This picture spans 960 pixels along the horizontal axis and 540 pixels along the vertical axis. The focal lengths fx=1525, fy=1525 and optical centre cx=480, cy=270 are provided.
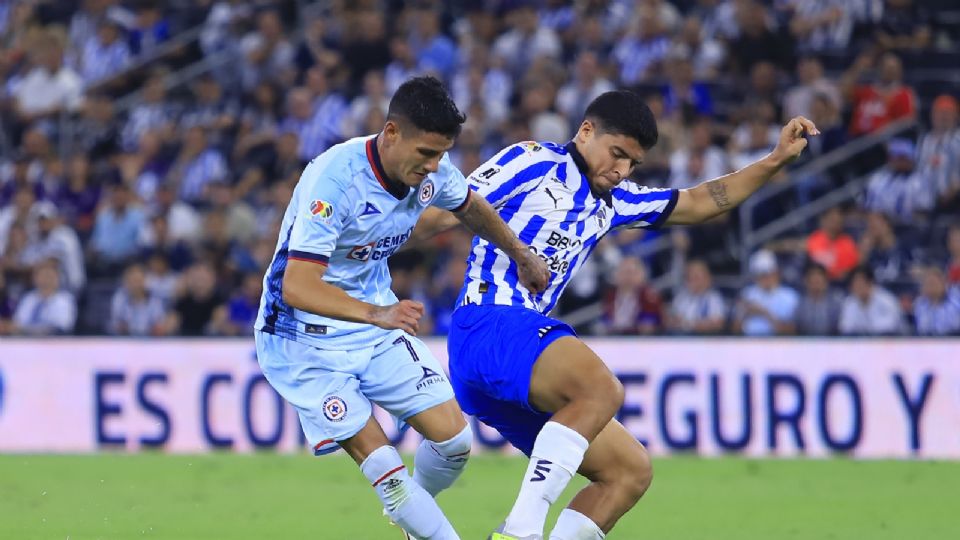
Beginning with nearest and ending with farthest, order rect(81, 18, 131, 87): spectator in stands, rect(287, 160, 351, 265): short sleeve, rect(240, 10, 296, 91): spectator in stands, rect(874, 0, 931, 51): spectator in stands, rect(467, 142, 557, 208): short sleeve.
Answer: rect(287, 160, 351, 265): short sleeve → rect(467, 142, 557, 208): short sleeve → rect(874, 0, 931, 51): spectator in stands → rect(240, 10, 296, 91): spectator in stands → rect(81, 18, 131, 87): spectator in stands

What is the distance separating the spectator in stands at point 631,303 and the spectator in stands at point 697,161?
1235 mm

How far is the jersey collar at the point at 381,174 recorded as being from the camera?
6.54m

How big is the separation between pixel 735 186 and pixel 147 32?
46.3 ft

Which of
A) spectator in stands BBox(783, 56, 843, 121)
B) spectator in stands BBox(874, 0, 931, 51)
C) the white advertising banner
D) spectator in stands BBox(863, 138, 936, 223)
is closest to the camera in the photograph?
the white advertising banner

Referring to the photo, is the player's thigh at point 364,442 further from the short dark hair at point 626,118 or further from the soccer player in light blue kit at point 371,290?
the short dark hair at point 626,118

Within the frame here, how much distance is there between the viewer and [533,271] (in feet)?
22.0

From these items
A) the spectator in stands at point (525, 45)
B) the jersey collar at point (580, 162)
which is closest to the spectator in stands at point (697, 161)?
the spectator in stands at point (525, 45)

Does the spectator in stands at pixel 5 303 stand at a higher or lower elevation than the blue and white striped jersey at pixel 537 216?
lower

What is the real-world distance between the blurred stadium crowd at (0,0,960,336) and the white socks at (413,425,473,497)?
682cm

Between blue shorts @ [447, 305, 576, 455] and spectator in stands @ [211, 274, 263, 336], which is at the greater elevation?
blue shorts @ [447, 305, 576, 455]

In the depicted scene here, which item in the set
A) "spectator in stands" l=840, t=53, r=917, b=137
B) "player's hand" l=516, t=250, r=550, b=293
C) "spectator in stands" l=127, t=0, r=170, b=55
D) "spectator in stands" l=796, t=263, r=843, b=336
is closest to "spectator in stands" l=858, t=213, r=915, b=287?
"spectator in stands" l=796, t=263, r=843, b=336

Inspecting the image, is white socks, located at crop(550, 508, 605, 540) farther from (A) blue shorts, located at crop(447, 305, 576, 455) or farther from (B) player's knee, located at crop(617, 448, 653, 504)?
(A) blue shorts, located at crop(447, 305, 576, 455)

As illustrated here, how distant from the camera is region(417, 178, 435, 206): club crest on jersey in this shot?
6676 mm

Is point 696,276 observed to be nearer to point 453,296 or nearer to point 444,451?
point 453,296
